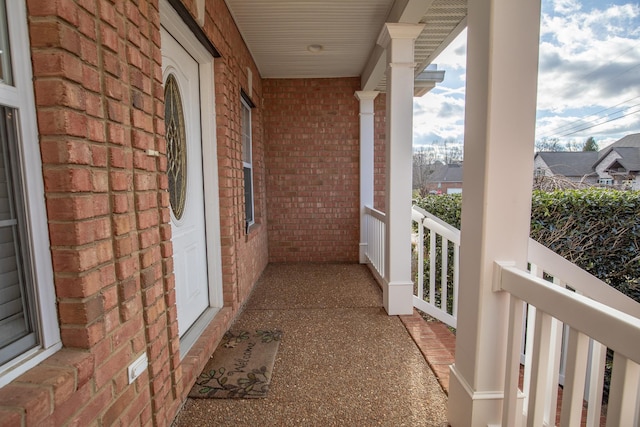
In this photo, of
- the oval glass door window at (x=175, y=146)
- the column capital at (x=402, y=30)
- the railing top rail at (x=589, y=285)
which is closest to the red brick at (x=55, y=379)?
the oval glass door window at (x=175, y=146)

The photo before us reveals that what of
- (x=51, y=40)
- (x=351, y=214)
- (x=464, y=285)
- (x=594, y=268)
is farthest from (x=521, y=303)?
(x=351, y=214)

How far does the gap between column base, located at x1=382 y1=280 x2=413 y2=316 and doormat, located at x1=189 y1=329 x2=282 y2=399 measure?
44.3 inches

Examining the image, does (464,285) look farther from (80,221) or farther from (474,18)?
(80,221)

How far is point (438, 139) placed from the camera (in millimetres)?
13781

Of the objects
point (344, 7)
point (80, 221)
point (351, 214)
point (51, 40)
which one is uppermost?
point (344, 7)

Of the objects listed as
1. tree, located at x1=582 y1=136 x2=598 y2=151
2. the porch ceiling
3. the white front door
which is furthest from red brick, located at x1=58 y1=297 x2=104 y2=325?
tree, located at x1=582 y1=136 x2=598 y2=151

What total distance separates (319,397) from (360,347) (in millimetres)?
647

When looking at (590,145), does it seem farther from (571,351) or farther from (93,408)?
(93,408)

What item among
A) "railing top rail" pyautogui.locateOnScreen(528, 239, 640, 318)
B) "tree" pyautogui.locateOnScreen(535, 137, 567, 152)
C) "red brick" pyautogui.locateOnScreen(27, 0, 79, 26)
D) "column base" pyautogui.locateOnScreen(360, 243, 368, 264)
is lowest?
"column base" pyautogui.locateOnScreen(360, 243, 368, 264)

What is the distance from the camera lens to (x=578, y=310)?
985 millimetres

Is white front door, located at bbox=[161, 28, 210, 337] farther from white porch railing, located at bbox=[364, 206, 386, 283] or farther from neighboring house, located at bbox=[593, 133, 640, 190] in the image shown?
neighboring house, located at bbox=[593, 133, 640, 190]

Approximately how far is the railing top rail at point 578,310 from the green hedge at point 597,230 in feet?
10.3

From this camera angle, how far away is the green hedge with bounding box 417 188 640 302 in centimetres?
338

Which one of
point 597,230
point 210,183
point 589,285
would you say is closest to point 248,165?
point 210,183
